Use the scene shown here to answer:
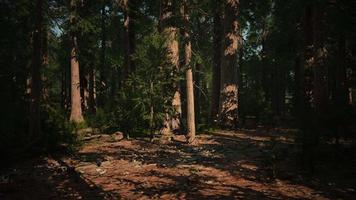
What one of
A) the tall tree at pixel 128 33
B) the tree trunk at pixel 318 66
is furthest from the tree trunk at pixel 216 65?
the tree trunk at pixel 318 66

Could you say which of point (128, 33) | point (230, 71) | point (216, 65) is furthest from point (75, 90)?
point (216, 65)

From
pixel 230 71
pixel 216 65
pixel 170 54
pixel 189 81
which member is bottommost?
pixel 189 81

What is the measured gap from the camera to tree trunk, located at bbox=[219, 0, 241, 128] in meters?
17.9

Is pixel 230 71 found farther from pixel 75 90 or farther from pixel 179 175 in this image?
pixel 179 175

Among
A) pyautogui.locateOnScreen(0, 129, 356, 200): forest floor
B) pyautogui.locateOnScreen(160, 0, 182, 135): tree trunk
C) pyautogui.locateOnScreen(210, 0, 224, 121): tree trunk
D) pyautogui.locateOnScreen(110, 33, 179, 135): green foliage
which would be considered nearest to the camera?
pyautogui.locateOnScreen(0, 129, 356, 200): forest floor

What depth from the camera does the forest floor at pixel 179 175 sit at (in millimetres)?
7893

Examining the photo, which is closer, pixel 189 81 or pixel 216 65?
pixel 189 81

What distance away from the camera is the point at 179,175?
9.38 metres

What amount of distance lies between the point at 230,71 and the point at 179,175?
9.58m

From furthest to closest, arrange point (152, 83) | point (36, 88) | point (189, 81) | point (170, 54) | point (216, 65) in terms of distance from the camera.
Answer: point (216, 65), point (170, 54), point (152, 83), point (189, 81), point (36, 88)

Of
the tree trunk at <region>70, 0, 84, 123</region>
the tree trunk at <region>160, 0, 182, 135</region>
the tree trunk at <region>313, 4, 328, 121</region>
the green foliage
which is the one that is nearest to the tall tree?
the tree trunk at <region>70, 0, 84, 123</region>

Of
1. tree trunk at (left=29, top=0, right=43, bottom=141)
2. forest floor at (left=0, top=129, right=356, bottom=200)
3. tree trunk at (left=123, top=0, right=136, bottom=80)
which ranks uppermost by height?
tree trunk at (left=123, top=0, right=136, bottom=80)

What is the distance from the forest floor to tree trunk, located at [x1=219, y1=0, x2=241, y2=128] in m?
4.58

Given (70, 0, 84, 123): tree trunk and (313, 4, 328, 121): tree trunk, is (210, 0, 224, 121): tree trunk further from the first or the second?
(313, 4, 328, 121): tree trunk
